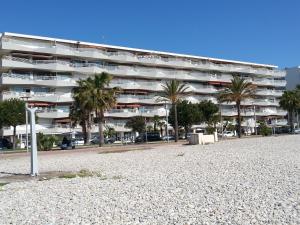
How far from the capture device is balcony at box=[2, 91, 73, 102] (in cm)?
7056

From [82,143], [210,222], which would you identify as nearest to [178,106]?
[82,143]

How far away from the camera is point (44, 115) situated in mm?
73875

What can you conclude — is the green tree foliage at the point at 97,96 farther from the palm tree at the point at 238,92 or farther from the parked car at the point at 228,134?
the parked car at the point at 228,134

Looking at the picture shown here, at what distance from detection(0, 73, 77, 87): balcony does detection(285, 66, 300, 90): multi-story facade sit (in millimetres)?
74934

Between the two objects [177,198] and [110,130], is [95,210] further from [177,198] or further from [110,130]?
[110,130]

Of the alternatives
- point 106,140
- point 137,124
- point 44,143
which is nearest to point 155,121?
point 137,124

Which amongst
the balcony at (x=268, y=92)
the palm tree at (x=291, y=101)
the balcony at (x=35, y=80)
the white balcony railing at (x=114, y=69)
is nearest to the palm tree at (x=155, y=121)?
the white balcony railing at (x=114, y=69)

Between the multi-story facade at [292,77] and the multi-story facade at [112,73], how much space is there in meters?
17.7

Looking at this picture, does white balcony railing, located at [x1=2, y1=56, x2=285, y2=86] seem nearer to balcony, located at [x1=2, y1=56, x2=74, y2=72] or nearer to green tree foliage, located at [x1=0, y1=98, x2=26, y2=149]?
balcony, located at [x1=2, y1=56, x2=74, y2=72]

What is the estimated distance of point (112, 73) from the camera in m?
84.9

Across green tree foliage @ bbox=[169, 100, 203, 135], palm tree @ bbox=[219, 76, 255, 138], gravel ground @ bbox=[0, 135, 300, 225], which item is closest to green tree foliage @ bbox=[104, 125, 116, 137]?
green tree foliage @ bbox=[169, 100, 203, 135]

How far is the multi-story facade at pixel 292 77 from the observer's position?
131000 millimetres

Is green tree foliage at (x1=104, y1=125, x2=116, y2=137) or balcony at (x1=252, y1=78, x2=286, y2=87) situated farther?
balcony at (x1=252, y1=78, x2=286, y2=87)

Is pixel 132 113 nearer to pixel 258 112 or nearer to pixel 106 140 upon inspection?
pixel 106 140
